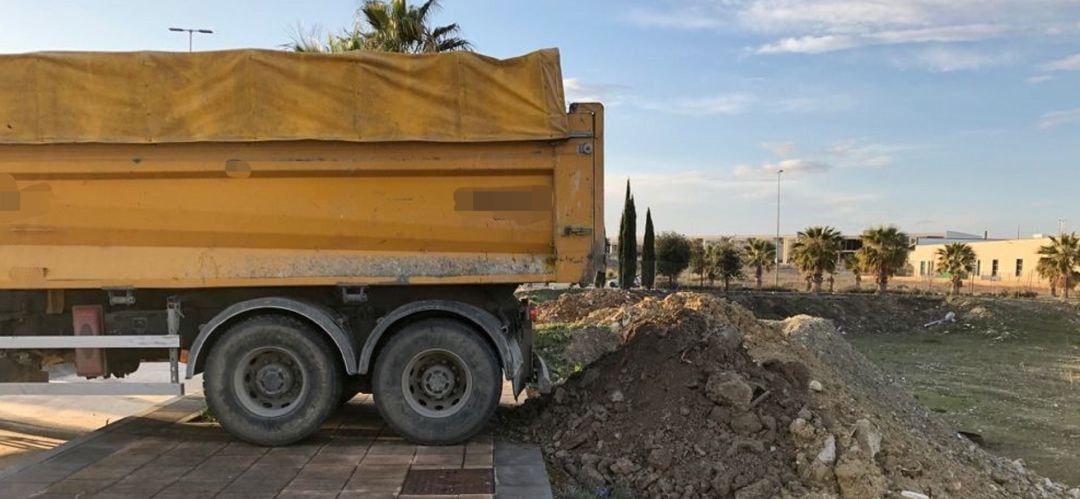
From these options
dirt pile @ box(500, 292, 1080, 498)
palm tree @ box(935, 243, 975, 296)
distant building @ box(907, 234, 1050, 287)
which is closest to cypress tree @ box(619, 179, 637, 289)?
palm tree @ box(935, 243, 975, 296)

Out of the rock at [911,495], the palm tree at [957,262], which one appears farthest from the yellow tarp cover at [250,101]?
the palm tree at [957,262]

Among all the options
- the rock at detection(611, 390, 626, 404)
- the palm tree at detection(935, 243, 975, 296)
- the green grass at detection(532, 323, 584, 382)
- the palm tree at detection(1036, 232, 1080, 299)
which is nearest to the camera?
the rock at detection(611, 390, 626, 404)

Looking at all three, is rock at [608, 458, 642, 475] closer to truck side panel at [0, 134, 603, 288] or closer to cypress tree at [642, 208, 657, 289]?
truck side panel at [0, 134, 603, 288]

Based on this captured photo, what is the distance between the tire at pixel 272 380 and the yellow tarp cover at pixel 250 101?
160 cm

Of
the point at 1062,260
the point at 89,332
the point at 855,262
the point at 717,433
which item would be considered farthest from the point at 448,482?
the point at 1062,260

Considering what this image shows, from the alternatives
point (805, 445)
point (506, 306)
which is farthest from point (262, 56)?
point (805, 445)

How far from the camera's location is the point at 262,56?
18.2 feet

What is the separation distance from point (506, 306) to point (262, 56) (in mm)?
2851

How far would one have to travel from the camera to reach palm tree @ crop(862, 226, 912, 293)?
1515 inches

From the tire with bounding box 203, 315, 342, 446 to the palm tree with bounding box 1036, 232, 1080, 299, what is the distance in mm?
44610

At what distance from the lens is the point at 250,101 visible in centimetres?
554

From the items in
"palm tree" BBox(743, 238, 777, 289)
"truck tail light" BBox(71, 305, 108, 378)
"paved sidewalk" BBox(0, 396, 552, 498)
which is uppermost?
"palm tree" BBox(743, 238, 777, 289)

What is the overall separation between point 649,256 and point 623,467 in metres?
33.9

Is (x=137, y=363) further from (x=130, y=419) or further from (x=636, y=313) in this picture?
(x=636, y=313)
